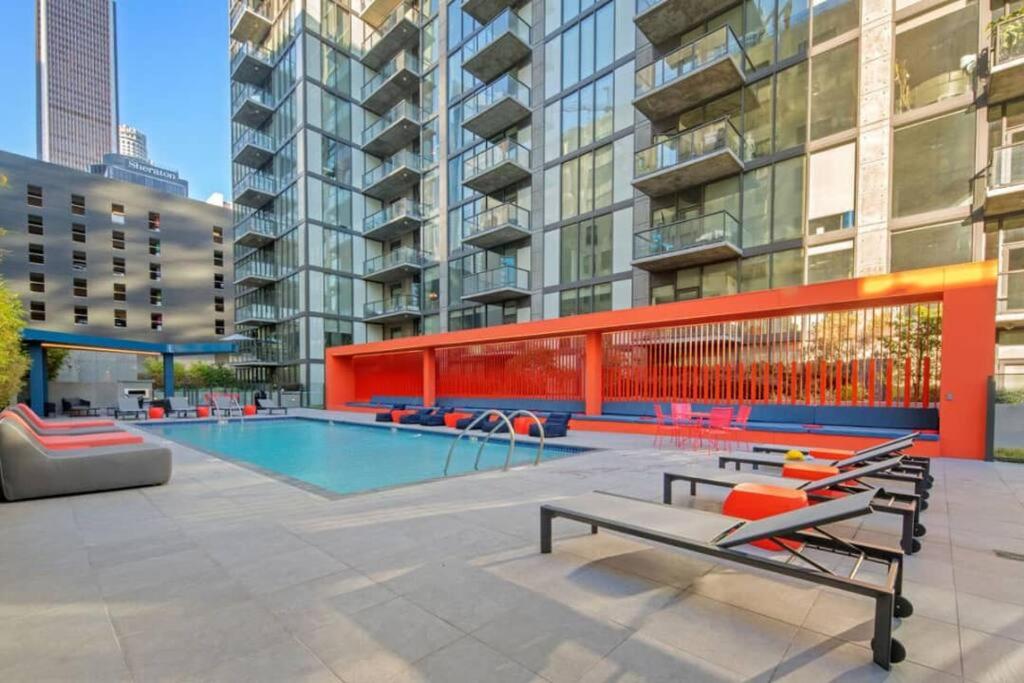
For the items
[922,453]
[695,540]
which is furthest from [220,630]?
[922,453]

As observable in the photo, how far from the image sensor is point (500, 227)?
66.3 feet

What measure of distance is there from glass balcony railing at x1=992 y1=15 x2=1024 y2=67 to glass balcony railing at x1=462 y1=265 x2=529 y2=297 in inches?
606

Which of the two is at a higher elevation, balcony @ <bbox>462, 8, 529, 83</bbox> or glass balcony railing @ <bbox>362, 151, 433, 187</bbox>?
balcony @ <bbox>462, 8, 529, 83</bbox>

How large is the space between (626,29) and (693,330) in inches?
528

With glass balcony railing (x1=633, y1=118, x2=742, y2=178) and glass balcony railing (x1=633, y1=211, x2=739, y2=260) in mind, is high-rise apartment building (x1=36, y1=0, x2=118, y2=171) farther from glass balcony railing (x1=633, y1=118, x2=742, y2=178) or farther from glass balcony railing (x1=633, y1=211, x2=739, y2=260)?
glass balcony railing (x1=633, y1=211, x2=739, y2=260)

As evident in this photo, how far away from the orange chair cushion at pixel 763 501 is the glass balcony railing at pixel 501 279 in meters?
16.6

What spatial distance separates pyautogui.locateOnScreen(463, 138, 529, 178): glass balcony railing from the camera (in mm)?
20578

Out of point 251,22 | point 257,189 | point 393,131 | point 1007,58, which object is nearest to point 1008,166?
point 1007,58

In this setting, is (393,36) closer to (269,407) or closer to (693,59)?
(693,59)

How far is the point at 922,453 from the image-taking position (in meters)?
8.06

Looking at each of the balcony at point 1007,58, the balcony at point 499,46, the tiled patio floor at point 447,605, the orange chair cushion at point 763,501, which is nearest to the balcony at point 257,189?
the balcony at point 499,46

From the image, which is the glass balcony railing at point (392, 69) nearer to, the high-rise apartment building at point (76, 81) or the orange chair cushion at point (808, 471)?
the orange chair cushion at point (808, 471)

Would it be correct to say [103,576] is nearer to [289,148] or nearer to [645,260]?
[645,260]

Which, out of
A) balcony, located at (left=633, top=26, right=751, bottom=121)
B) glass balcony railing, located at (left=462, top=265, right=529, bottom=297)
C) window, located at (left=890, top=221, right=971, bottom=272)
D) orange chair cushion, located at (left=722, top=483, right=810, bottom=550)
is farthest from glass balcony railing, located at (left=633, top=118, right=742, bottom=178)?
orange chair cushion, located at (left=722, top=483, right=810, bottom=550)
